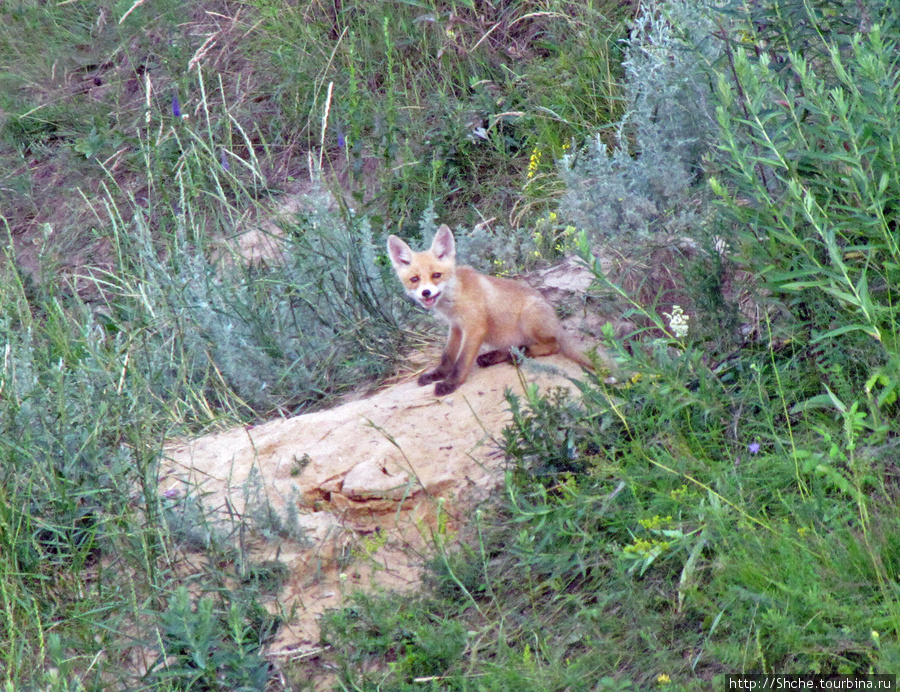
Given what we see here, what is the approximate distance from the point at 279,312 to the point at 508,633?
8.75 feet

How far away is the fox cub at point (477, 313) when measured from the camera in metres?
4.69

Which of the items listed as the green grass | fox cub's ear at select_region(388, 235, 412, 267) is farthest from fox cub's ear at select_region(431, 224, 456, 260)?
the green grass

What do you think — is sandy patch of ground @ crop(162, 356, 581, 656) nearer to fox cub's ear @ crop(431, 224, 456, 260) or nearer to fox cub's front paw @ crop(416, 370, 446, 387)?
fox cub's front paw @ crop(416, 370, 446, 387)

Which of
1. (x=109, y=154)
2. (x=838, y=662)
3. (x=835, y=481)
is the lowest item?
(x=109, y=154)

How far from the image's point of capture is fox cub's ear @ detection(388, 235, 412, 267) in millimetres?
5039

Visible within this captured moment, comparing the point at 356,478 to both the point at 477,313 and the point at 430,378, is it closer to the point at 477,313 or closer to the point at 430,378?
the point at 430,378

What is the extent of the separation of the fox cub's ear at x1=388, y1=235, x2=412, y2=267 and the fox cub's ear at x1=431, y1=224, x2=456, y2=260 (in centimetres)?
14

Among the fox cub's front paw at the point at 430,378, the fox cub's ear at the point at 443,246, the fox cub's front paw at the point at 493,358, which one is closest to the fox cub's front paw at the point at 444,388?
the fox cub's front paw at the point at 430,378

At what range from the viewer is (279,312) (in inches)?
205

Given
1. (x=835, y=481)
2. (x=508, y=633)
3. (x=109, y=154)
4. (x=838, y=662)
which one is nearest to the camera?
(x=838, y=662)

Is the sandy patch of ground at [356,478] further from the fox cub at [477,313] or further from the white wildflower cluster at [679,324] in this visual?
the white wildflower cluster at [679,324]

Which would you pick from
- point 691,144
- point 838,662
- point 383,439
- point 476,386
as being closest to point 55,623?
point 383,439

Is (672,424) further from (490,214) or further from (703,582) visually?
(490,214)

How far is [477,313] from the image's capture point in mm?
4746
